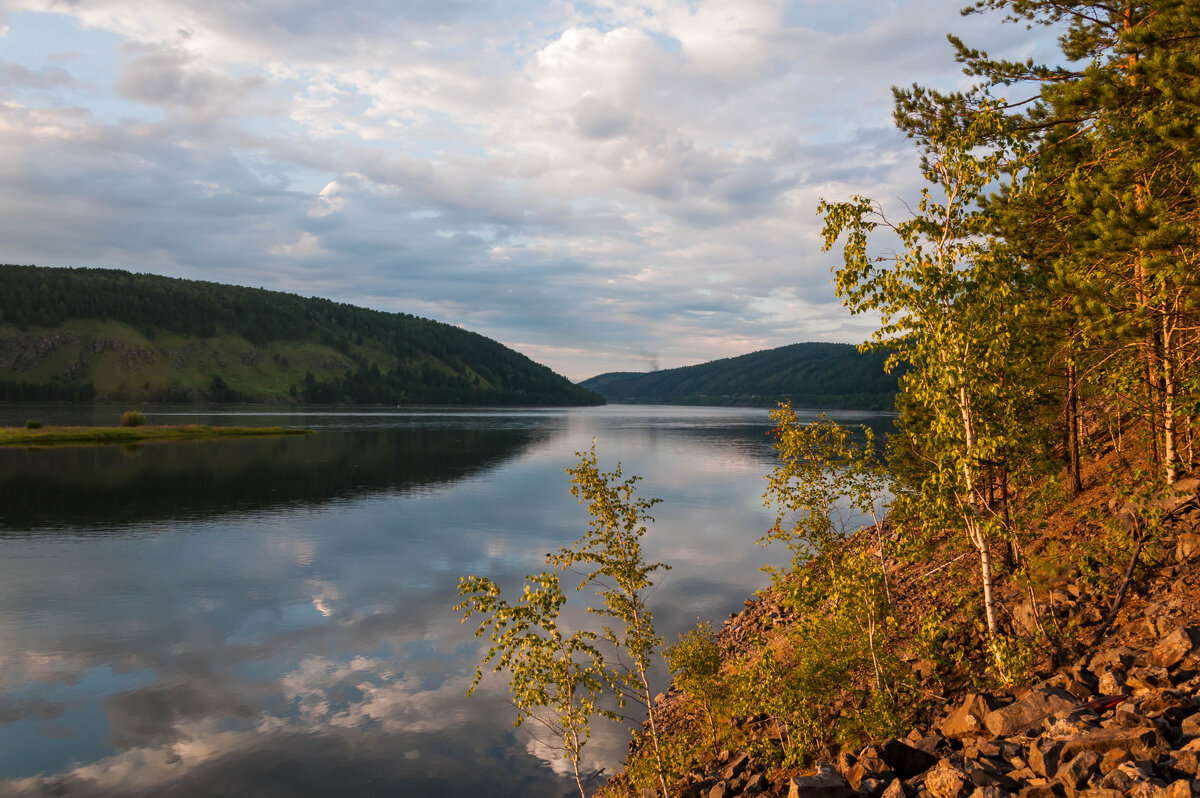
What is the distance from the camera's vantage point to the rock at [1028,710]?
1257cm

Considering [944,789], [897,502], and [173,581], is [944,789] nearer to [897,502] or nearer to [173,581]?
[897,502]

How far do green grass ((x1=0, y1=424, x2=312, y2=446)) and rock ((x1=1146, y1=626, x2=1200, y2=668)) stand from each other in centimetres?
12016

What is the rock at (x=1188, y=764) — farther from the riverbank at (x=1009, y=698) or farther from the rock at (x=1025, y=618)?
the rock at (x=1025, y=618)

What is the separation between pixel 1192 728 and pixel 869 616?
22.2 ft

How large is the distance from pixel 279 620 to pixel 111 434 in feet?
307

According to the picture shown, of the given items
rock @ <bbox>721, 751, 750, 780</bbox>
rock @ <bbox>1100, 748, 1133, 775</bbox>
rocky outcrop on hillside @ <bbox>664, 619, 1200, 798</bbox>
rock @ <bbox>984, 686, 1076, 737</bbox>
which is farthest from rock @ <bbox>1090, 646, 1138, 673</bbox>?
rock @ <bbox>721, 751, 750, 780</bbox>

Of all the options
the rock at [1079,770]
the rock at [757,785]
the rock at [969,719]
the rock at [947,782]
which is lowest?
the rock at [757,785]

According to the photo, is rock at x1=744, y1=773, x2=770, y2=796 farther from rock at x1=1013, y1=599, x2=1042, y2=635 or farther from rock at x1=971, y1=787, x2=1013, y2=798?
rock at x1=1013, y1=599, x2=1042, y2=635

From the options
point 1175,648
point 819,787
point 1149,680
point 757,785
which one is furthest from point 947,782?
point 1175,648

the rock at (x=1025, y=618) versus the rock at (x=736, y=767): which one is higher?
the rock at (x=1025, y=618)

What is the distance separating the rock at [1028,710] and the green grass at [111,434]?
11793 centimetres

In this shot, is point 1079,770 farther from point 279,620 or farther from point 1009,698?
point 279,620

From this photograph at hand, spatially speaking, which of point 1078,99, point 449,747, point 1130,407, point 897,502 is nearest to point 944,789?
point 897,502

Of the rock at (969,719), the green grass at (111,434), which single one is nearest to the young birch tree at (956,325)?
the rock at (969,719)
